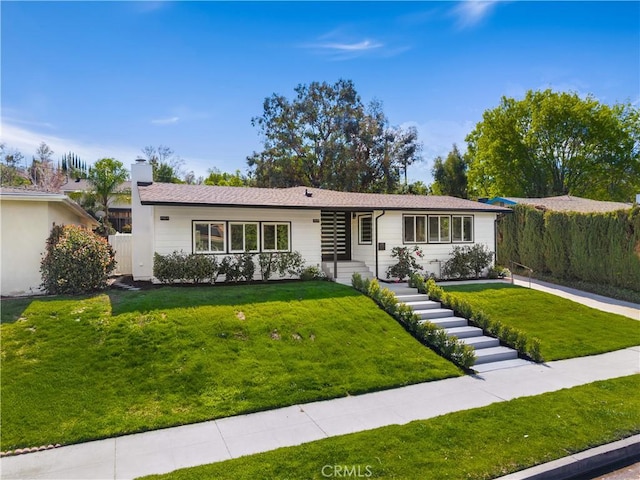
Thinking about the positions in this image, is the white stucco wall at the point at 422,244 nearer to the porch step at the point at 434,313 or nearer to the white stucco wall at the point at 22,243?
the porch step at the point at 434,313

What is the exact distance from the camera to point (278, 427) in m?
5.53

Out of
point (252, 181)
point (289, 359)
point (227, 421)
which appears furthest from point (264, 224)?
point (252, 181)

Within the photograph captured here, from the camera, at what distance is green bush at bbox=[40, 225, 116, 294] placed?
10102 mm

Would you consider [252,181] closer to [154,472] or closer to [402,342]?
[402,342]

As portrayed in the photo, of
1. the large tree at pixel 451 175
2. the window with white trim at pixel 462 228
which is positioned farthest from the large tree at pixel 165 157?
the window with white trim at pixel 462 228

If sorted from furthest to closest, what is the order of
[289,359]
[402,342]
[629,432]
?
[402,342], [289,359], [629,432]

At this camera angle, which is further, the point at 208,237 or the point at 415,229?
the point at 415,229

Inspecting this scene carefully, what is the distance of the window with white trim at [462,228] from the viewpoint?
15.9 meters

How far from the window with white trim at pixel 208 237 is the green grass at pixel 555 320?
803cm

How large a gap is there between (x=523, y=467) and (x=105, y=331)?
295 inches

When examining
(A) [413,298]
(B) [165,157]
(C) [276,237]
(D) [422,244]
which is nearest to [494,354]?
(A) [413,298]

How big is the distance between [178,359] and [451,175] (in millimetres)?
35544

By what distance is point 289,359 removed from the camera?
24.9 ft

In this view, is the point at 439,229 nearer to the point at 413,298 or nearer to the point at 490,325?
the point at 413,298
